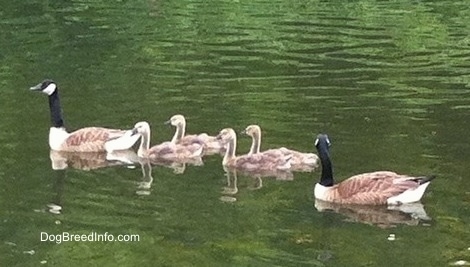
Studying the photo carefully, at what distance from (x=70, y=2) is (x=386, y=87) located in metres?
18.7

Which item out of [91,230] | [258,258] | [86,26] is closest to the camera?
[258,258]

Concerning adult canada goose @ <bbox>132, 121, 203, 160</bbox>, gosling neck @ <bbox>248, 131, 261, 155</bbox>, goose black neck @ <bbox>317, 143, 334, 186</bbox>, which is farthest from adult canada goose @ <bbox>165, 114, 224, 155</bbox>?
goose black neck @ <bbox>317, 143, 334, 186</bbox>

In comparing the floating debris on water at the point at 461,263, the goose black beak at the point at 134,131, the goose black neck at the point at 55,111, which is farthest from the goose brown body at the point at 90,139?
the floating debris on water at the point at 461,263

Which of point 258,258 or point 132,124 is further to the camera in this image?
point 132,124

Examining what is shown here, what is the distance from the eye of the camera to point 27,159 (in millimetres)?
17172

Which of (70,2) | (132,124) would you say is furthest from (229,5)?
(132,124)

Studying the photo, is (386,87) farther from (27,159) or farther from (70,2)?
(70,2)

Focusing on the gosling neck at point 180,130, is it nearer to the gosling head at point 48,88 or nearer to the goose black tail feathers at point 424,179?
the gosling head at point 48,88

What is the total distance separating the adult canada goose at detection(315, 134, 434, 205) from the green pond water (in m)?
0.18

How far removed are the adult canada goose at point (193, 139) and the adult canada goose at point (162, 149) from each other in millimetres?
108

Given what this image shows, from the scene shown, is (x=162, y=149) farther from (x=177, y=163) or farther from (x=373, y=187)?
(x=373, y=187)

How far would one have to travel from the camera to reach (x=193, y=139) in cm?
1736

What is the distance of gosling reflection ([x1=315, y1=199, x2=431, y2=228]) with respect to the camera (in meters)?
14.3

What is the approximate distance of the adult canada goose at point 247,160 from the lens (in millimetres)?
16438
